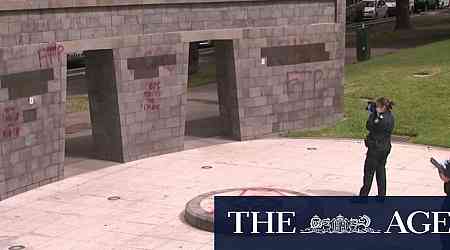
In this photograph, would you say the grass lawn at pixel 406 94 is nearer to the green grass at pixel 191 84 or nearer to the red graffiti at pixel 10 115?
the green grass at pixel 191 84

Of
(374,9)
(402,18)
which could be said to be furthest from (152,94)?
(374,9)

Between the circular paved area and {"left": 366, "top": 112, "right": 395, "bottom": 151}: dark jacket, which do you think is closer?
the circular paved area

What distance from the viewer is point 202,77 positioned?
30203 millimetres

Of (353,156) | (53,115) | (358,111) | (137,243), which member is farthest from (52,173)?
(358,111)

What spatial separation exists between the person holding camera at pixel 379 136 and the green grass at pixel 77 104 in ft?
44.8

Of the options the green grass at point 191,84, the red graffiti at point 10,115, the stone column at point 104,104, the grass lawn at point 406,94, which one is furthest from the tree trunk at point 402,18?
the red graffiti at point 10,115

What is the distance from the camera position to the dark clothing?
11.1m

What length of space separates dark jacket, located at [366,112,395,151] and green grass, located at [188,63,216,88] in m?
17.0

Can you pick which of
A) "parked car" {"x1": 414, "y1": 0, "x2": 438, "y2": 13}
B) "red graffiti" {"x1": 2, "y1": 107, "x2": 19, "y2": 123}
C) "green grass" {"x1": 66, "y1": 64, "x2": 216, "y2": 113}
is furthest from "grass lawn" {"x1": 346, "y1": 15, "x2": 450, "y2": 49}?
"red graffiti" {"x1": 2, "y1": 107, "x2": 19, "y2": 123}

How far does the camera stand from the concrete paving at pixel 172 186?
1072 cm

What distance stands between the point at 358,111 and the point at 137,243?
11113 millimetres

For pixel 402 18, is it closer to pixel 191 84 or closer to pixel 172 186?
pixel 191 84

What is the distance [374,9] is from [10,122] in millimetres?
54478

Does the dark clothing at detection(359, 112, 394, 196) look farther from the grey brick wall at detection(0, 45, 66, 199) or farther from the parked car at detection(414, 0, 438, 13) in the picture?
the parked car at detection(414, 0, 438, 13)
